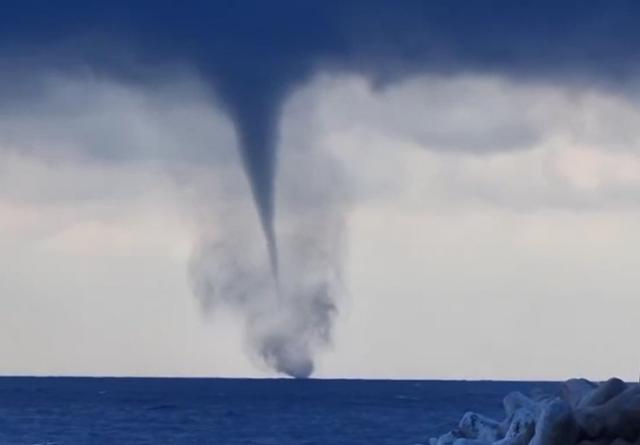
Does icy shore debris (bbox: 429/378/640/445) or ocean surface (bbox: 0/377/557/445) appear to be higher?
ocean surface (bbox: 0/377/557/445)

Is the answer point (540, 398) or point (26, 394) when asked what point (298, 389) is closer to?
point (26, 394)

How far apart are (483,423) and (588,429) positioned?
915cm

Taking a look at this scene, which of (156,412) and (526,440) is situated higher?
(156,412)

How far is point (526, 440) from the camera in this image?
30.7 meters

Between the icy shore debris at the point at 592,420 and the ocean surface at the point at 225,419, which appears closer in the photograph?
the icy shore debris at the point at 592,420

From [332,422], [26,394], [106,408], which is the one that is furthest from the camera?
[26,394]

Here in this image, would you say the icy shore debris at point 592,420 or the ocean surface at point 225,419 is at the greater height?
the ocean surface at point 225,419

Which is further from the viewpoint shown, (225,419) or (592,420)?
(225,419)

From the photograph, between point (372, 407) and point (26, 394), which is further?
point (26, 394)

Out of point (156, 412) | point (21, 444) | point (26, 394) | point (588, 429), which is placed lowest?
point (588, 429)

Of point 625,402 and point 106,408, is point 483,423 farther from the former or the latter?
point 106,408

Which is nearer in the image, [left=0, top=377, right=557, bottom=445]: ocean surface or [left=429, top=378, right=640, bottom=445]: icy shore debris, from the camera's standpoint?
[left=429, top=378, right=640, bottom=445]: icy shore debris

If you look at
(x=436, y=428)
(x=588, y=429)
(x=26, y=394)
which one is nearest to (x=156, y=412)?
(x=436, y=428)

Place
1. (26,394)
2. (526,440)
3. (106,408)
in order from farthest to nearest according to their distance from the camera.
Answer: (26,394), (106,408), (526,440)
